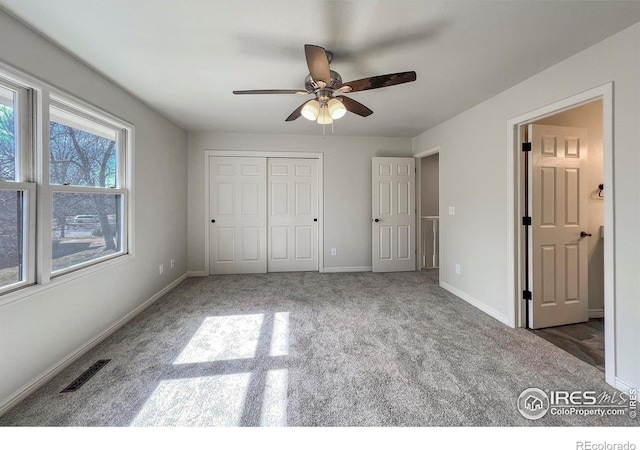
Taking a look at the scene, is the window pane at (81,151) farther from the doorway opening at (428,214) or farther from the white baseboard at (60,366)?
the doorway opening at (428,214)

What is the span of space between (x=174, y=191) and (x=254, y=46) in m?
2.50

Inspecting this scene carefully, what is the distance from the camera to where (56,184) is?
1776 millimetres

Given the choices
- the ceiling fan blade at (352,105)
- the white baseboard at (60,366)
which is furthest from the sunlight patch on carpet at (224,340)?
the ceiling fan blade at (352,105)

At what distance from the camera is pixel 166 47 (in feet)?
5.71

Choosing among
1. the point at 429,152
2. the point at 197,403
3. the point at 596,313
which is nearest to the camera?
the point at 197,403

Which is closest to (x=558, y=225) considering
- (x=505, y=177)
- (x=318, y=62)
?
(x=505, y=177)

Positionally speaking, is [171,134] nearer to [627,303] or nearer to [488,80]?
[488,80]

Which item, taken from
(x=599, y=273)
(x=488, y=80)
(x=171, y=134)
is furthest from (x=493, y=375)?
(x=171, y=134)

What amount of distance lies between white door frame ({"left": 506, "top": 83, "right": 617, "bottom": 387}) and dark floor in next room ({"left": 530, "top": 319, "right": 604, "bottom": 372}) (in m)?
0.23

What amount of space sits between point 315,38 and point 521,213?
2353 mm

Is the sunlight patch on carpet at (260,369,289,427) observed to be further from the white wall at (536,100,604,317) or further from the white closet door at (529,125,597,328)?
the white wall at (536,100,604,317)

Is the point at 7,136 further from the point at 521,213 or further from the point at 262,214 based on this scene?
the point at 521,213

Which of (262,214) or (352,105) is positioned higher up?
(352,105)

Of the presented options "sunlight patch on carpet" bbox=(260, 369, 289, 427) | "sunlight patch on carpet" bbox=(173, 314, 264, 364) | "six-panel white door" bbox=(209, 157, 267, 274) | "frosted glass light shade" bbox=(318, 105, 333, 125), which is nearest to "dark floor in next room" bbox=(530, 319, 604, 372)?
"sunlight patch on carpet" bbox=(260, 369, 289, 427)
